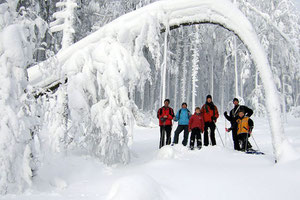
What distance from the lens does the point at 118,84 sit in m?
5.93

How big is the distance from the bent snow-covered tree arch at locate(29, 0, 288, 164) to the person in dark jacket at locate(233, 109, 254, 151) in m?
1.94

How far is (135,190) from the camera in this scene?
138 inches

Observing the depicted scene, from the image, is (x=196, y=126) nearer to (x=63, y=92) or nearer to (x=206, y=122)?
(x=206, y=122)

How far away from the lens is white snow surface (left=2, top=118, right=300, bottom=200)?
3.92m

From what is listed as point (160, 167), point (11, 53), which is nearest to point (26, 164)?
point (11, 53)

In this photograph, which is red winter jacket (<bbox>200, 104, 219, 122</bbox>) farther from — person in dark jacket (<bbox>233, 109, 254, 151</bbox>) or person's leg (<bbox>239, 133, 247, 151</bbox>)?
person's leg (<bbox>239, 133, 247, 151</bbox>)

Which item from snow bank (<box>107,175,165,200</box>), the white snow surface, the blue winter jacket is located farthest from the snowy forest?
the blue winter jacket

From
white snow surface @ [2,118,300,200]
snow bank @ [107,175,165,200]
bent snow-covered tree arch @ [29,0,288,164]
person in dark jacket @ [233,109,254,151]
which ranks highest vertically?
bent snow-covered tree arch @ [29,0,288,164]

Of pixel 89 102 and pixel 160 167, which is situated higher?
pixel 89 102

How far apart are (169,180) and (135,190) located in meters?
1.53

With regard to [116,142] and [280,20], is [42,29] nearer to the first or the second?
[116,142]

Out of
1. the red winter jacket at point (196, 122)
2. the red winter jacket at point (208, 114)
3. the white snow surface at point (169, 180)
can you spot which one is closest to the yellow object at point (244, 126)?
the red winter jacket at point (208, 114)

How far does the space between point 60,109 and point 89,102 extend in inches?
27.3

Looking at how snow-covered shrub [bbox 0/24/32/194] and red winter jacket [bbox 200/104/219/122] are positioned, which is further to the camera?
red winter jacket [bbox 200/104/219/122]
